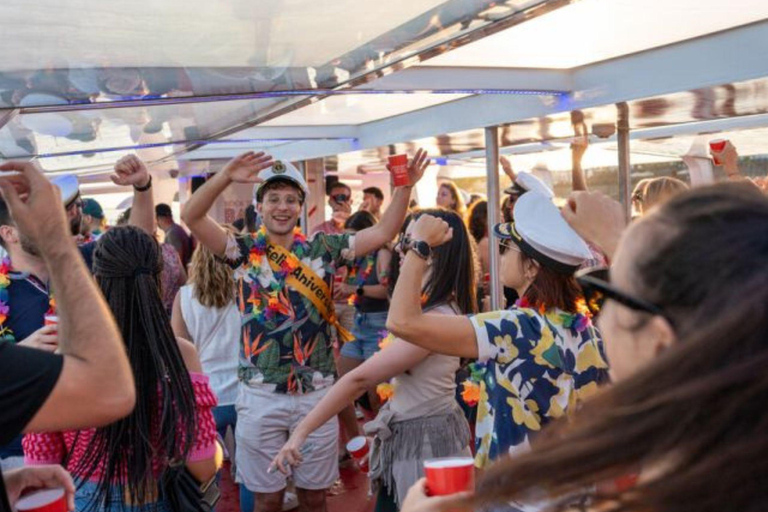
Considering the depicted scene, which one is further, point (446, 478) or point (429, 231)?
point (429, 231)

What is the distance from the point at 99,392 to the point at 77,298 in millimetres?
191

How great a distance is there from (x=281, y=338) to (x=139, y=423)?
1675 mm

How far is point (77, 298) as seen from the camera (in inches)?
65.2

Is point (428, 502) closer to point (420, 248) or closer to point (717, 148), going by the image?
point (420, 248)

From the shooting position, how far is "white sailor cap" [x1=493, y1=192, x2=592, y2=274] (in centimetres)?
259

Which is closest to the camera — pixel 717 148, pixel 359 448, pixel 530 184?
pixel 530 184

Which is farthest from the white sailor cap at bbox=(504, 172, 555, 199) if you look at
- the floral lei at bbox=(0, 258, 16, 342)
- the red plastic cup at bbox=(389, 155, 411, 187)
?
the floral lei at bbox=(0, 258, 16, 342)

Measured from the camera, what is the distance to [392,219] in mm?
4379

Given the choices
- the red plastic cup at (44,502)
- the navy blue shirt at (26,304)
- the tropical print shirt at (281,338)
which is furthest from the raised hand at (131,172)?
the red plastic cup at (44,502)

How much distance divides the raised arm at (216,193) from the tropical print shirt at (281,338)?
8cm

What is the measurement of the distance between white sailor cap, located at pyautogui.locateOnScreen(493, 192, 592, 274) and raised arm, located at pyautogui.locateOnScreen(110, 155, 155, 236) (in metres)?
1.95

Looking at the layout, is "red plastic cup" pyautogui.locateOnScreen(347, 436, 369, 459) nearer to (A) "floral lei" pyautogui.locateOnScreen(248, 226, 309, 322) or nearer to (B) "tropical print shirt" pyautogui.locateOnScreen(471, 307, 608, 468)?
(B) "tropical print shirt" pyautogui.locateOnScreen(471, 307, 608, 468)

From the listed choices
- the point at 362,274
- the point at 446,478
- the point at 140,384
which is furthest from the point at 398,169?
the point at 446,478

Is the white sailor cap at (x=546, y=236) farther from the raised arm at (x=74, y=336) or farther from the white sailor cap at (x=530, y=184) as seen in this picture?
the raised arm at (x=74, y=336)
